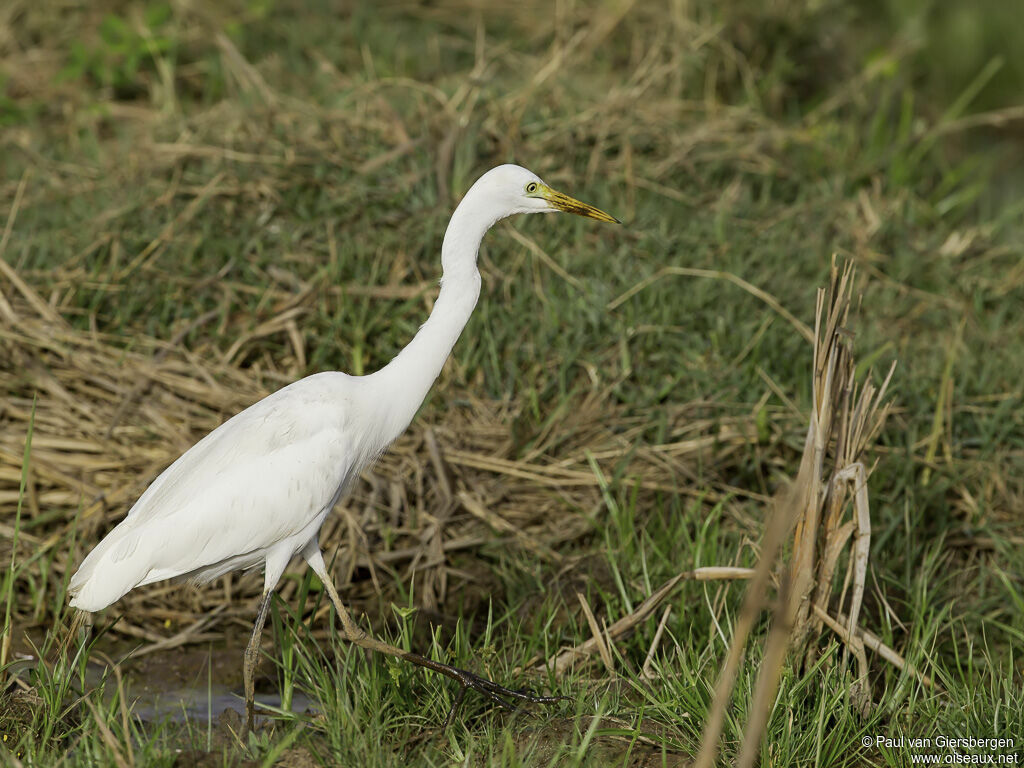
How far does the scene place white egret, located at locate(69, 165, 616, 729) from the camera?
3348 mm

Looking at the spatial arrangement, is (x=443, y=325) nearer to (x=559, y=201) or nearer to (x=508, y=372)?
(x=559, y=201)

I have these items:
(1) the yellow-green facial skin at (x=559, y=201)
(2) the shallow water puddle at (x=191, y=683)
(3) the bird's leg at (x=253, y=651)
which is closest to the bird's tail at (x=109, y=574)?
(3) the bird's leg at (x=253, y=651)

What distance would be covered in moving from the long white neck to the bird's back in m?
0.11

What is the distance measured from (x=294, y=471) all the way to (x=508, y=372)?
168 centimetres

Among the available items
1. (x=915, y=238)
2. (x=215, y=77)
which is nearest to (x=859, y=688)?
(x=915, y=238)

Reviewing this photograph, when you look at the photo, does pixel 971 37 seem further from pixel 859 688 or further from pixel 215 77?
pixel 859 688

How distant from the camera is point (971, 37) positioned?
9.02 metres

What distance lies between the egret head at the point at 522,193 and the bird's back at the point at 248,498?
72cm

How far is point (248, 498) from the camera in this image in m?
3.39

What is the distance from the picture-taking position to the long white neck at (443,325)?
3.38 meters
